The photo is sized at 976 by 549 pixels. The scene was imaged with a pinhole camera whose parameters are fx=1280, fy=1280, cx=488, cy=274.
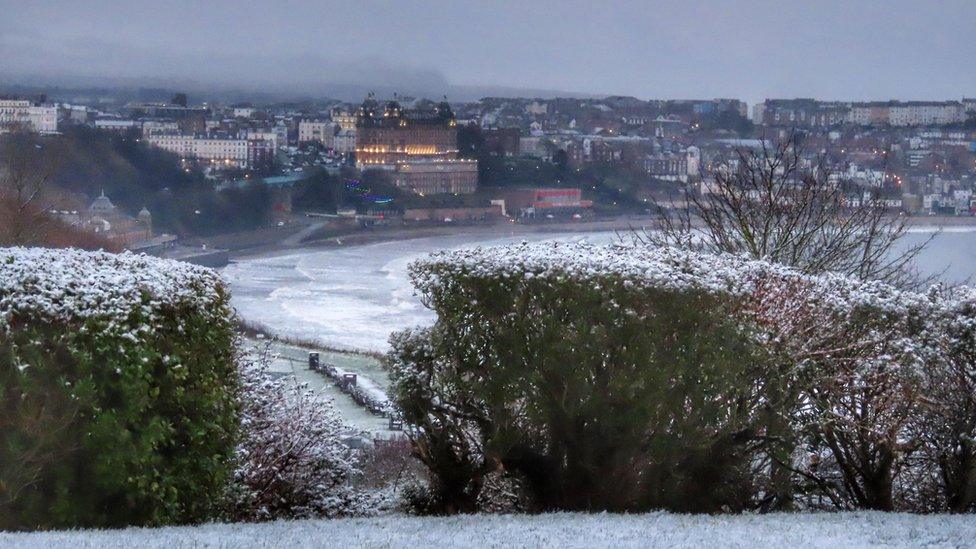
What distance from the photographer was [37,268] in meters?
3.70

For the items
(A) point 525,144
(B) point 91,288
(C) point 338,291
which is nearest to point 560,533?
(B) point 91,288

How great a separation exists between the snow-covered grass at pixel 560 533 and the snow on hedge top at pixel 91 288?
0.61 m

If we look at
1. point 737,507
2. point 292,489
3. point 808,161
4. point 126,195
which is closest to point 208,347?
point 292,489

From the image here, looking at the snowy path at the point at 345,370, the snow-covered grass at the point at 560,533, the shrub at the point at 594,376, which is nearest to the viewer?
the snow-covered grass at the point at 560,533

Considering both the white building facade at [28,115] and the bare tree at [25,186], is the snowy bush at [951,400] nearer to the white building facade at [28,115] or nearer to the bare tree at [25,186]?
the bare tree at [25,186]

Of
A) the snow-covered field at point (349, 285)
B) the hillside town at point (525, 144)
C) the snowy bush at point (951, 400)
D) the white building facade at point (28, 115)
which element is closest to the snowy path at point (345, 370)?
the snow-covered field at point (349, 285)

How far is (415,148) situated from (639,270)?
80.2ft

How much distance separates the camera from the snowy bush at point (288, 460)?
4.84m

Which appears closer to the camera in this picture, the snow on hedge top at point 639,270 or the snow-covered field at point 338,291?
the snow on hedge top at point 639,270

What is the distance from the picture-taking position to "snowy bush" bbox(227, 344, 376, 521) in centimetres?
484

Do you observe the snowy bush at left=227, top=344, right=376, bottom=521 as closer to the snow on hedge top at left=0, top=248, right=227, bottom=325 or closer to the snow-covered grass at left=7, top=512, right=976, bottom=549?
the snow on hedge top at left=0, top=248, right=227, bottom=325

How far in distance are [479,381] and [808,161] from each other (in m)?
12.7

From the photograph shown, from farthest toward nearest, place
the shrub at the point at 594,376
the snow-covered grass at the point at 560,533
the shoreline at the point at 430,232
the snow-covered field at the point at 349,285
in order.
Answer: the shoreline at the point at 430,232
the snow-covered field at the point at 349,285
the shrub at the point at 594,376
the snow-covered grass at the point at 560,533

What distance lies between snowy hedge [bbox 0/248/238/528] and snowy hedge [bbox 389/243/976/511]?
38.8 inches
